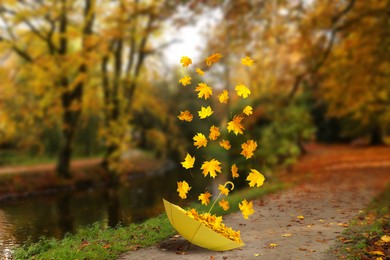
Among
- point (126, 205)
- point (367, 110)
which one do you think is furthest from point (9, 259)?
point (367, 110)

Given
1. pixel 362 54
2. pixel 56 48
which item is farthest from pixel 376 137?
pixel 56 48

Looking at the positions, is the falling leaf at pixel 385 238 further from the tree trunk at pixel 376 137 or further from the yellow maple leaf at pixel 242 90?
the tree trunk at pixel 376 137

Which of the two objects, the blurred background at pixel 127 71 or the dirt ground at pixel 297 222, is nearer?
the dirt ground at pixel 297 222

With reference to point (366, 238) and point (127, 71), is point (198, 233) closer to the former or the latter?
point (366, 238)

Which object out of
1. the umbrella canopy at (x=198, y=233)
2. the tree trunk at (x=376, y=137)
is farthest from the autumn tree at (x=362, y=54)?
the umbrella canopy at (x=198, y=233)

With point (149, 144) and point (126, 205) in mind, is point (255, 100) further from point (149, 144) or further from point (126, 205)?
point (149, 144)

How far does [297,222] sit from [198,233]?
3232mm

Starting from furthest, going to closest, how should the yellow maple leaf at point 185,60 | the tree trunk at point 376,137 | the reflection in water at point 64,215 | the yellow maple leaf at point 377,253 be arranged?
A: 1. the tree trunk at point 376,137
2. the reflection in water at point 64,215
3. the yellow maple leaf at point 185,60
4. the yellow maple leaf at point 377,253

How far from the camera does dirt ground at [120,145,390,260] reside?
7.84 metres

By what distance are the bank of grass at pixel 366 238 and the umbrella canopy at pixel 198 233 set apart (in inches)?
72.7

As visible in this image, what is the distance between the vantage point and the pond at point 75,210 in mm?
11734

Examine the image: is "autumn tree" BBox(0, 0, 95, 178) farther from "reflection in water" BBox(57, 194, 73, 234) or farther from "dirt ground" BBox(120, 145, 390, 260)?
"dirt ground" BBox(120, 145, 390, 260)

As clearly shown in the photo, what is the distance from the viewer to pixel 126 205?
16047mm

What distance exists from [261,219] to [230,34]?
13929mm
